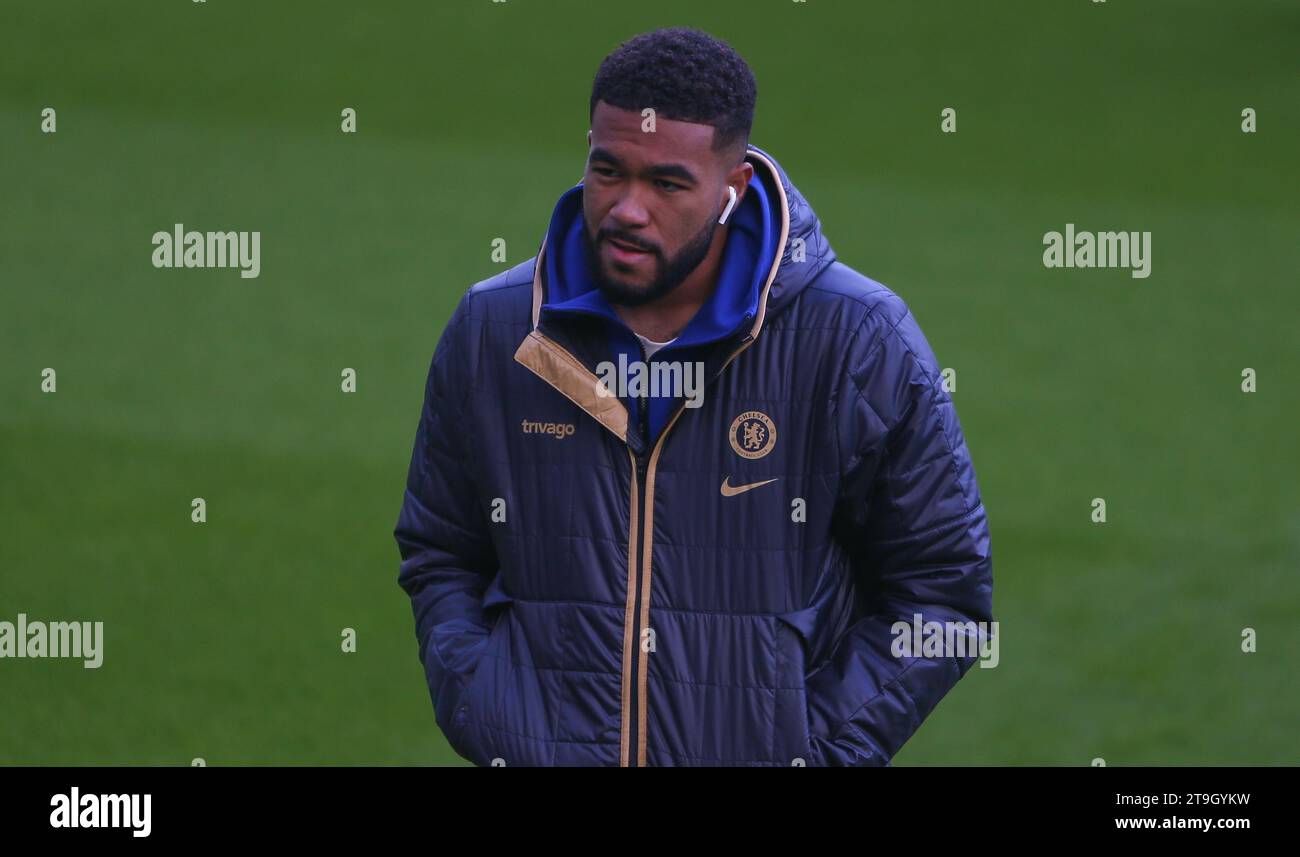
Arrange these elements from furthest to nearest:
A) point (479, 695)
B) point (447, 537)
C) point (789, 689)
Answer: point (447, 537) → point (479, 695) → point (789, 689)

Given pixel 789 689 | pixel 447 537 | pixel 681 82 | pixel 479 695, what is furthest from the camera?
pixel 447 537

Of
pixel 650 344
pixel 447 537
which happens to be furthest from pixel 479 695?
pixel 650 344

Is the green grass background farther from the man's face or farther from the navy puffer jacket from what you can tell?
the man's face

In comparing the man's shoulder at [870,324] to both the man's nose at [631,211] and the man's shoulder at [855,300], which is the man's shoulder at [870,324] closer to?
the man's shoulder at [855,300]

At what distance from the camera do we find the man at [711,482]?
273 cm

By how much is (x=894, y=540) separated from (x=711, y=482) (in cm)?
32

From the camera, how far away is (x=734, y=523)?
2.77 metres

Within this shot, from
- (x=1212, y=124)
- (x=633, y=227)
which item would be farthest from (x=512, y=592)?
(x=1212, y=124)

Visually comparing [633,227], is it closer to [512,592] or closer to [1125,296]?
[512,592]

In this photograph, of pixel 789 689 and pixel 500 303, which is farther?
pixel 500 303

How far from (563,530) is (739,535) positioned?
29 centimetres

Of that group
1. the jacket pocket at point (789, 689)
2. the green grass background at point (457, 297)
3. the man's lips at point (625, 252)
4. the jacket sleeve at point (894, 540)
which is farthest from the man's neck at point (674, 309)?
the green grass background at point (457, 297)

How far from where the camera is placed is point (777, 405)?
277 cm

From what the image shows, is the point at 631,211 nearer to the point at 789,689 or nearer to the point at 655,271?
the point at 655,271
